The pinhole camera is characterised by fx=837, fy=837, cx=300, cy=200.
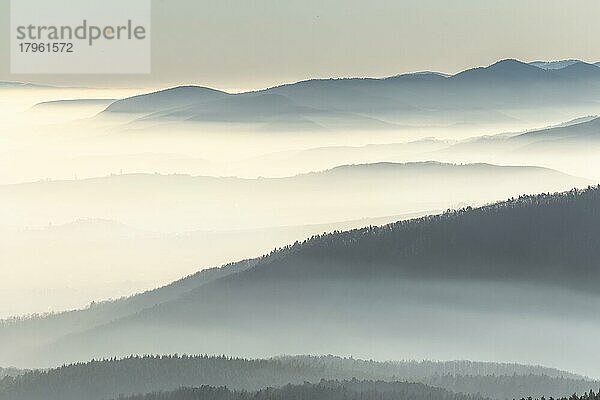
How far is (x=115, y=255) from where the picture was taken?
156000 mm

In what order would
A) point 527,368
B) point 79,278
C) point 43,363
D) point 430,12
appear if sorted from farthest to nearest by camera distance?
point 79,278 < point 430,12 < point 43,363 < point 527,368

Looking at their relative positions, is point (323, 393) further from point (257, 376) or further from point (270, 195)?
point (270, 195)

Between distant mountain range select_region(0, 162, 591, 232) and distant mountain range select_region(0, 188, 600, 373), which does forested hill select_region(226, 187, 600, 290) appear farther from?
distant mountain range select_region(0, 162, 591, 232)

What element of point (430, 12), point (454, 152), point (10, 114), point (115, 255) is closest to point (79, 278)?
point (115, 255)

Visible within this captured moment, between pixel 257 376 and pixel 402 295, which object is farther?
pixel 402 295

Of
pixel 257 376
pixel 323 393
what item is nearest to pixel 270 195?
pixel 257 376

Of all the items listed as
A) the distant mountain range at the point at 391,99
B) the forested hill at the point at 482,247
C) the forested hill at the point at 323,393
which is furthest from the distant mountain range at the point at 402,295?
the forested hill at the point at 323,393

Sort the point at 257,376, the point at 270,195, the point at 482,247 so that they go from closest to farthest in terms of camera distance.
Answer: the point at 257,376
the point at 482,247
the point at 270,195

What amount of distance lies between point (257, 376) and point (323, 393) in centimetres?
952

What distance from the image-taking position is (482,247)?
9619 cm

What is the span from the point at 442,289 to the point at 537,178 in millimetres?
24269

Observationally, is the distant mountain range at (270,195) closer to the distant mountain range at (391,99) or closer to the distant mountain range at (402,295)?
the distant mountain range at (402,295)

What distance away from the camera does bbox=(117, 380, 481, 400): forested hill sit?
175 ft

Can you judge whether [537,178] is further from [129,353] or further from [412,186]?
[129,353]
